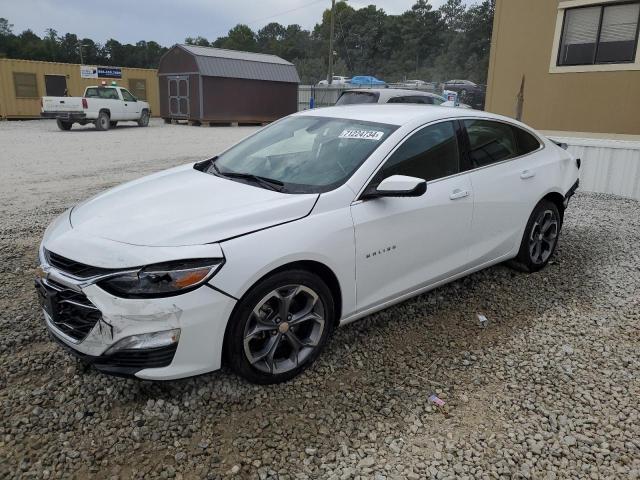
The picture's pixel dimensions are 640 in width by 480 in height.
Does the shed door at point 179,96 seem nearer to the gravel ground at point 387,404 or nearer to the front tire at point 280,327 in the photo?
the gravel ground at point 387,404

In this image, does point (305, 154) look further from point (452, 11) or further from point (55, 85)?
point (452, 11)

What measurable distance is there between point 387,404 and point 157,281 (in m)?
1.43

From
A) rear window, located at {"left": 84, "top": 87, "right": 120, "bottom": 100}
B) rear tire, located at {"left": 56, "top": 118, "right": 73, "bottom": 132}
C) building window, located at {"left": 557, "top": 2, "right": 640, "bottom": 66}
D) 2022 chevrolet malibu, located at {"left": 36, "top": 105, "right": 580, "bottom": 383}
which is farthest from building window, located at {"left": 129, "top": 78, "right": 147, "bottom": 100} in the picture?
2022 chevrolet malibu, located at {"left": 36, "top": 105, "right": 580, "bottom": 383}

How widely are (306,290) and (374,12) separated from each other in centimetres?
10354

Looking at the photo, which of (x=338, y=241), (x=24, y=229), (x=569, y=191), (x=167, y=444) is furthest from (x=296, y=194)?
(x=24, y=229)

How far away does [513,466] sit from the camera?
245 centimetres

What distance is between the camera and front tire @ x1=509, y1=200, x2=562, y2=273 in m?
4.57

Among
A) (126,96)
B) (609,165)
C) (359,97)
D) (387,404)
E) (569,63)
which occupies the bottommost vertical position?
(387,404)

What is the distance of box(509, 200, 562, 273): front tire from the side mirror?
1866 mm

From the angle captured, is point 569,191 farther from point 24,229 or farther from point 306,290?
point 24,229

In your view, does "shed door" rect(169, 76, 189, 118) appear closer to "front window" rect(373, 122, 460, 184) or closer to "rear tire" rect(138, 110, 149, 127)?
"rear tire" rect(138, 110, 149, 127)

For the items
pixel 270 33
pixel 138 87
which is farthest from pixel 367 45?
pixel 138 87

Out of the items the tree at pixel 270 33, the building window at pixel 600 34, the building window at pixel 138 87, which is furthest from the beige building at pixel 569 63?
the tree at pixel 270 33

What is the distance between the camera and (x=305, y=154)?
12.0ft
